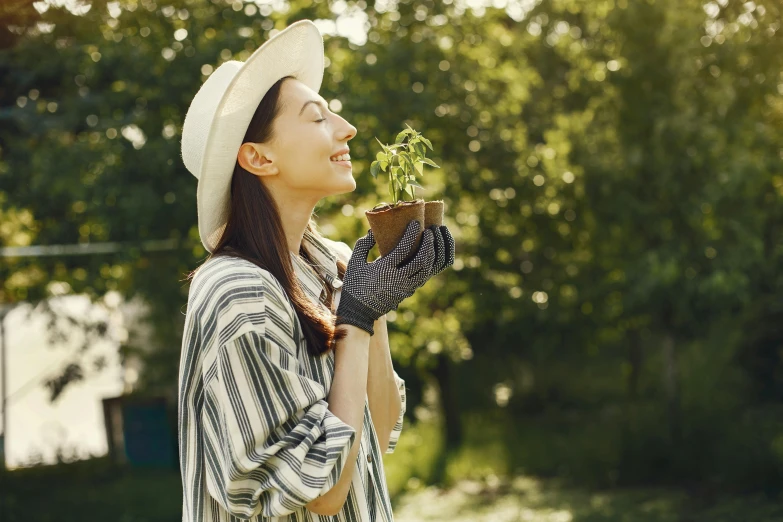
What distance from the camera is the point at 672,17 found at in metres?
7.56

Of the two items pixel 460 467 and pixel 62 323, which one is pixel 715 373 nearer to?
pixel 460 467

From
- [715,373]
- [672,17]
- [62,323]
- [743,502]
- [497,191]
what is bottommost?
[743,502]

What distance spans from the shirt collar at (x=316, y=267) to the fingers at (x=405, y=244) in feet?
0.61

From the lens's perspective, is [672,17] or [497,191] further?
[497,191]

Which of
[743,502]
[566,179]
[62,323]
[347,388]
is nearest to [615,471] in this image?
[743,502]

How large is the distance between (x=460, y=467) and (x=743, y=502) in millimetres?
3328

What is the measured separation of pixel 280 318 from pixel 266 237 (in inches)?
6.7

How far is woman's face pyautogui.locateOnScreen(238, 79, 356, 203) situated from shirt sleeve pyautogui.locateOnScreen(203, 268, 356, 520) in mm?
288

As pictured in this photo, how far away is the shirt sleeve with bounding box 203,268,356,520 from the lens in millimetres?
1495

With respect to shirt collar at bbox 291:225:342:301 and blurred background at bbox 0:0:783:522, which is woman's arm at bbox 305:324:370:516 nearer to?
shirt collar at bbox 291:225:342:301

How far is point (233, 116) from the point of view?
169 centimetres

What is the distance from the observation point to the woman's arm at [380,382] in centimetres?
181

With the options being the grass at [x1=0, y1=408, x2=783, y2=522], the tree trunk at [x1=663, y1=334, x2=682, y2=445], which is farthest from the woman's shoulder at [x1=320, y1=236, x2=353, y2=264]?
the tree trunk at [x1=663, y1=334, x2=682, y2=445]

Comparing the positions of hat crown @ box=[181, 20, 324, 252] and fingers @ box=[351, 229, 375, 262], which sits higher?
hat crown @ box=[181, 20, 324, 252]
